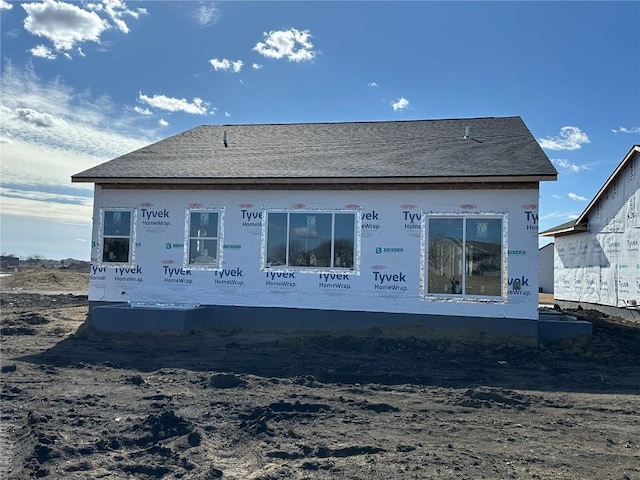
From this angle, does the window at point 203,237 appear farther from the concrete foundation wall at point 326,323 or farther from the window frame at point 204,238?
the concrete foundation wall at point 326,323

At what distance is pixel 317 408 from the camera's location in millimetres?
6742

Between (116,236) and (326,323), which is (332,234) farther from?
(116,236)

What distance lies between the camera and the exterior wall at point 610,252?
1630 cm

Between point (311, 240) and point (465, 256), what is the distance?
3.55 meters

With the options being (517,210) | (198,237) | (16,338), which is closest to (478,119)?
(517,210)

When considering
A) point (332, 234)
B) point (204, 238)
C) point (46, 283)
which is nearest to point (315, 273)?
point (332, 234)

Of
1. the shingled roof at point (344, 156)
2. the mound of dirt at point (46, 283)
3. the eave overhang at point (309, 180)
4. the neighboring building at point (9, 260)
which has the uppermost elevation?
the shingled roof at point (344, 156)

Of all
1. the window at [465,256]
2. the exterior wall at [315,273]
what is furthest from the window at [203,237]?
the window at [465,256]

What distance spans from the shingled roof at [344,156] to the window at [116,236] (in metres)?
0.89

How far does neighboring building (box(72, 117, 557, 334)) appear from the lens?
37.7 ft

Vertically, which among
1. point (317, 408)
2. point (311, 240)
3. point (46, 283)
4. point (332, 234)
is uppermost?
point (332, 234)

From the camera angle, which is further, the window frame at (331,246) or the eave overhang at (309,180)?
the window frame at (331,246)

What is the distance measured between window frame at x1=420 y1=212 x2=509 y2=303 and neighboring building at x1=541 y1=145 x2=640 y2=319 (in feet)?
23.9

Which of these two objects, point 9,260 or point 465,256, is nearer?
point 465,256
